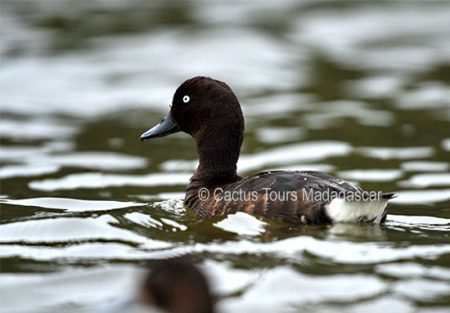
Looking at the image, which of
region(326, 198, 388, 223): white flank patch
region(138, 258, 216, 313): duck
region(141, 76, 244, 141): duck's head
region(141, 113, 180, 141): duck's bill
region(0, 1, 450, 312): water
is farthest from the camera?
region(141, 113, 180, 141): duck's bill

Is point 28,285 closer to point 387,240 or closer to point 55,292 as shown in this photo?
point 55,292

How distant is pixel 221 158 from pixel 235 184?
562mm

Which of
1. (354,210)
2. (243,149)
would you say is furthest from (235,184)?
(243,149)

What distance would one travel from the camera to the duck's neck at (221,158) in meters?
8.30

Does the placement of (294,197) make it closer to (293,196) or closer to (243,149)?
(293,196)

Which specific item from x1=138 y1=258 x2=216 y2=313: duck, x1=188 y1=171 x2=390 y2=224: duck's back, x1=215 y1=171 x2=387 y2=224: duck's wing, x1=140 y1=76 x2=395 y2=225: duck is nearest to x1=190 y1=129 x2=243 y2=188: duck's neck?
x1=140 y1=76 x2=395 y2=225: duck

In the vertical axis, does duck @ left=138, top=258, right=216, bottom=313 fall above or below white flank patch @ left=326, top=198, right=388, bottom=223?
below

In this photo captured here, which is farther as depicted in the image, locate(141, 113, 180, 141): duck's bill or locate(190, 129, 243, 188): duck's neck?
locate(141, 113, 180, 141): duck's bill

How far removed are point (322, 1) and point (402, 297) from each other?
16307 millimetres

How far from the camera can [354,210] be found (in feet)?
23.2

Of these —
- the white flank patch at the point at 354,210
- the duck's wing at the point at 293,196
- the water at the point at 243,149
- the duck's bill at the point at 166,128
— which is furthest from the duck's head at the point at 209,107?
the white flank patch at the point at 354,210

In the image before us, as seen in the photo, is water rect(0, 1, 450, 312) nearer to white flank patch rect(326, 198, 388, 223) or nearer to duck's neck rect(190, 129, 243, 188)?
white flank patch rect(326, 198, 388, 223)

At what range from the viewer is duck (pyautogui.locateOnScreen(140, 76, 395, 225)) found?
7086 mm

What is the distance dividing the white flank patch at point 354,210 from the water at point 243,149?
0.30 feet
